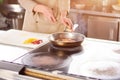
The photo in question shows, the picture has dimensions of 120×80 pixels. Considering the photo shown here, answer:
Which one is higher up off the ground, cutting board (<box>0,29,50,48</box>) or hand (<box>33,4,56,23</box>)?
hand (<box>33,4,56,23</box>)

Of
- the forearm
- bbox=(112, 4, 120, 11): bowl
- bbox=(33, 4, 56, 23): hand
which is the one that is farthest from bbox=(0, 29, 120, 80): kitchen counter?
bbox=(112, 4, 120, 11): bowl

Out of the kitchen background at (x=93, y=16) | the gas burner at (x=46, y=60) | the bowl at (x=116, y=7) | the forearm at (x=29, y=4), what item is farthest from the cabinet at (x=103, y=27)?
the gas burner at (x=46, y=60)

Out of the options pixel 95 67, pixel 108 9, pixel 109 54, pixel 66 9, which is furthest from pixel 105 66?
pixel 108 9

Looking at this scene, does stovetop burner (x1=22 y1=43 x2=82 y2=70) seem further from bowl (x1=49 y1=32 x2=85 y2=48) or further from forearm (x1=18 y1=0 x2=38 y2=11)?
forearm (x1=18 y1=0 x2=38 y2=11)

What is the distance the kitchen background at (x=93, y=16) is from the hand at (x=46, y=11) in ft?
4.77

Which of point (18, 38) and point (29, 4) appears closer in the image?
point (18, 38)

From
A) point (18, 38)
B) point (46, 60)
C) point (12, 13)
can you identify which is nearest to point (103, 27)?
point (12, 13)

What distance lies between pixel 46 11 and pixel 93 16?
1.60 m

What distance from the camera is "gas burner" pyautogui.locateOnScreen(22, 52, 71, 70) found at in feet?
3.16

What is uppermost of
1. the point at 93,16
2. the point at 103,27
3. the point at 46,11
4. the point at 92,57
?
the point at 46,11

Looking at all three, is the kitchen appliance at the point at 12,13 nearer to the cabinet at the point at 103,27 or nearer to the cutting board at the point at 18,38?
the cabinet at the point at 103,27

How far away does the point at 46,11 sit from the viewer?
145cm

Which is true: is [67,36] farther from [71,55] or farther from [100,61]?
[100,61]

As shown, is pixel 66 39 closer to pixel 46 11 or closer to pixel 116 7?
pixel 46 11
